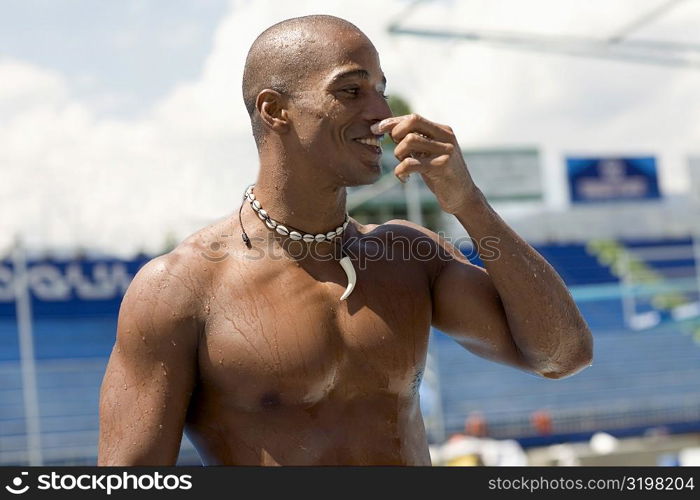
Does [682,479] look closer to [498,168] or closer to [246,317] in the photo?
[246,317]

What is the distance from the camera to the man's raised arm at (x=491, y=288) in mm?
2049

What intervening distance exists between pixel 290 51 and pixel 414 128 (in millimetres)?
345

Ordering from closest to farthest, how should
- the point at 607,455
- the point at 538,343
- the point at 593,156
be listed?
1. the point at 538,343
2. the point at 607,455
3. the point at 593,156

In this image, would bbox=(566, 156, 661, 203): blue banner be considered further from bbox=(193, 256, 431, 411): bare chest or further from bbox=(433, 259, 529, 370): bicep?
bbox=(193, 256, 431, 411): bare chest

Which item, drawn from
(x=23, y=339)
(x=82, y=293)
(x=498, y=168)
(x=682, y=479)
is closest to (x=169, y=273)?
(x=682, y=479)

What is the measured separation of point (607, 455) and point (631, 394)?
49.3 ft

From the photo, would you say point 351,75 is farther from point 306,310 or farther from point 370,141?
point 306,310

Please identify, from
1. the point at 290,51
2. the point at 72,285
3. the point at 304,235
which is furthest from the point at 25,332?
the point at 290,51

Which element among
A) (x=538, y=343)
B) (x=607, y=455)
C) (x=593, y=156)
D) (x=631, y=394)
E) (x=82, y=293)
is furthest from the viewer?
(x=593, y=156)

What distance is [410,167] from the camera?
6.66 feet

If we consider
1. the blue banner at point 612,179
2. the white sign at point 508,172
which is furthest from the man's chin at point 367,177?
the white sign at point 508,172

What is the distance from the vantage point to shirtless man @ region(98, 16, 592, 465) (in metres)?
2.07

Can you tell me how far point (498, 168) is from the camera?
1448 inches

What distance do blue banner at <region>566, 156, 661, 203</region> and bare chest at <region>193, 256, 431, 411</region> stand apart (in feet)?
98.8
